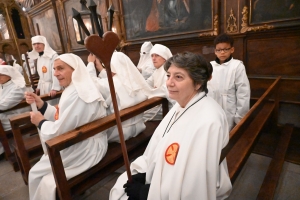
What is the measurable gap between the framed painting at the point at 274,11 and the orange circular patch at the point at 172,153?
3.64 meters

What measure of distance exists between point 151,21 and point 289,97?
3894mm

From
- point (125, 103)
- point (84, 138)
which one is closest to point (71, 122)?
point (84, 138)

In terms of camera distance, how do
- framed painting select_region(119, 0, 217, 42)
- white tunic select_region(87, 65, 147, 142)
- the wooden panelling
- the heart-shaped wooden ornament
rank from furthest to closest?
framed painting select_region(119, 0, 217, 42) → the wooden panelling → white tunic select_region(87, 65, 147, 142) → the heart-shaped wooden ornament

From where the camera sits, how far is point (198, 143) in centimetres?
120

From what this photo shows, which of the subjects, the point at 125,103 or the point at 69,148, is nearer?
the point at 69,148

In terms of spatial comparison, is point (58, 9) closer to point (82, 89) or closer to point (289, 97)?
point (82, 89)

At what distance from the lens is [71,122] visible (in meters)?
1.97

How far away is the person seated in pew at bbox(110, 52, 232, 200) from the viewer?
3.82ft

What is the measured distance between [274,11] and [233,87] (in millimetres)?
1876

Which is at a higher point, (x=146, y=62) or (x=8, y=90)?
(x=146, y=62)

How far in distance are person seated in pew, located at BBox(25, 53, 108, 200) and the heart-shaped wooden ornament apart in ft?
3.07

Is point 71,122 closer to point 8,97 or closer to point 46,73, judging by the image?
point 8,97

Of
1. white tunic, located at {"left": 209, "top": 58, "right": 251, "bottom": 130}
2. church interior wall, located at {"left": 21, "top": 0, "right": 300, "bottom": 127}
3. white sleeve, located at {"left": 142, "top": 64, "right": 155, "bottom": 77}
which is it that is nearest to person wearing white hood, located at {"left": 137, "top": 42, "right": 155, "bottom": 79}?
white sleeve, located at {"left": 142, "top": 64, "right": 155, "bottom": 77}

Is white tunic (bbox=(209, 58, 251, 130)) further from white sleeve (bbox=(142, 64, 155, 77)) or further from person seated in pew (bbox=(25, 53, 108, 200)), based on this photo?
white sleeve (bbox=(142, 64, 155, 77))
